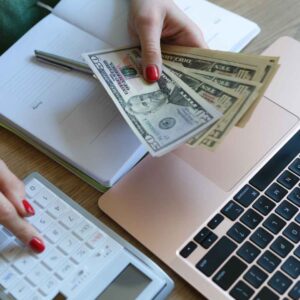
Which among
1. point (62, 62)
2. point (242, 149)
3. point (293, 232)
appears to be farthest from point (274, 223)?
point (62, 62)

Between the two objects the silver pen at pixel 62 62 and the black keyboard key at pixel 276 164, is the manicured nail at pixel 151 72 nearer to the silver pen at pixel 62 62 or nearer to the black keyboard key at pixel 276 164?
the silver pen at pixel 62 62

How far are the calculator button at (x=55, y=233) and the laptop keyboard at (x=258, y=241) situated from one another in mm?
155

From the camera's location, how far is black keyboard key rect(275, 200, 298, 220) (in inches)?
24.8

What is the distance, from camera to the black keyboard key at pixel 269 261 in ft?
1.91

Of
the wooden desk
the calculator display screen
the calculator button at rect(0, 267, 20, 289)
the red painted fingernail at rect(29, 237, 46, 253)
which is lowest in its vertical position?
the calculator button at rect(0, 267, 20, 289)

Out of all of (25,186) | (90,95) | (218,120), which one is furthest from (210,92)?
(25,186)

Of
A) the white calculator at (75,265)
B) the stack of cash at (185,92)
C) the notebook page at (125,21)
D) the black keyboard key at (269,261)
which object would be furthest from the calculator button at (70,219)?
the notebook page at (125,21)

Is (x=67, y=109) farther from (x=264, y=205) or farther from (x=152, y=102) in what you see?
(x=264, y=205)

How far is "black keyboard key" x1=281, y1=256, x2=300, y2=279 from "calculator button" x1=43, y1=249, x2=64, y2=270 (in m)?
0.28

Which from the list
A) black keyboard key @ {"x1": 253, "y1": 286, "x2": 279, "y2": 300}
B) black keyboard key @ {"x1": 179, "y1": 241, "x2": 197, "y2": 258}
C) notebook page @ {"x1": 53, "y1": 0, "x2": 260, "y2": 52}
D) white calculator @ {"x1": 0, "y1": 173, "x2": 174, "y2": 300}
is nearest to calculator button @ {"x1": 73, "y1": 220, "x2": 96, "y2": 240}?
white calculator @ {"x1": 0, "y1": 173, "x2": 174, "y2": 300}

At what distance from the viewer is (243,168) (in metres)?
0.69

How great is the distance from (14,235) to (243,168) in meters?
0.33

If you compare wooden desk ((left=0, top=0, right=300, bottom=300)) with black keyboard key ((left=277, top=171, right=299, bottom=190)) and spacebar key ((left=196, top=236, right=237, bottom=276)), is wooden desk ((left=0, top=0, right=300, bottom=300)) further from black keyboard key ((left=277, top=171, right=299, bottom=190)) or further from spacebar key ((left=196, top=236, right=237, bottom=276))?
black keyboard key ((left=277, top=171, right=299, bottom=190))

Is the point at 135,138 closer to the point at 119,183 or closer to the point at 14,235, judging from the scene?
the point at 119,183
